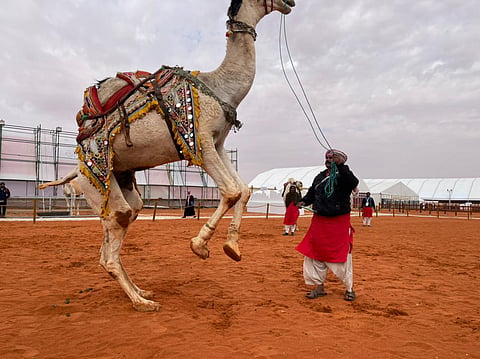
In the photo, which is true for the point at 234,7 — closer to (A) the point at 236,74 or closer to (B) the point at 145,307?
(A) the point at 236,74

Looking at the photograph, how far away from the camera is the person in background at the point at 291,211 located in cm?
1337

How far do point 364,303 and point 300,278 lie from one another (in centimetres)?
161

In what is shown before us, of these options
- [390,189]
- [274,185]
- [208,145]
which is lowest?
[208,145]

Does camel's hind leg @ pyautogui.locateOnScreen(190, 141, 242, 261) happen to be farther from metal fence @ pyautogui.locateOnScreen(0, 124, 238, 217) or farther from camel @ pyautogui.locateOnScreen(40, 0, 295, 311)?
metal fence @ pyautogui.locateOnScreen(0, 124, 238, 217)

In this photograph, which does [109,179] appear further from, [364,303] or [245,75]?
[364,303]

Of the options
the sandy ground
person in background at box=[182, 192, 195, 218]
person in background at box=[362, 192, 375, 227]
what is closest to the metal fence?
person in background at box=[182, 192, 195, 218]

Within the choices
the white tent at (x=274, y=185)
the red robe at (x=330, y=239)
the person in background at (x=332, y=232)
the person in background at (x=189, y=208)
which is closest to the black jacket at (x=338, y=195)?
the person in background at (x=332, y=232)

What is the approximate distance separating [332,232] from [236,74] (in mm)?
2364

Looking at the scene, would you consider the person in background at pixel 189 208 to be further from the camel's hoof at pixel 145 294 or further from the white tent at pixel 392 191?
the white tent at pixel 392 191

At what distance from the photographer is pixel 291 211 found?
527 inches

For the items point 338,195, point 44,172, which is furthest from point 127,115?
point 44,172

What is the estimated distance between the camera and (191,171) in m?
37.4

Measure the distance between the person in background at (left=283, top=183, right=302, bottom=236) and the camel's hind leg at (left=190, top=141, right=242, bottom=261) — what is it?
32.0 ft

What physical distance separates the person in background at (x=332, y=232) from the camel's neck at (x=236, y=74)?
63.9 inches
